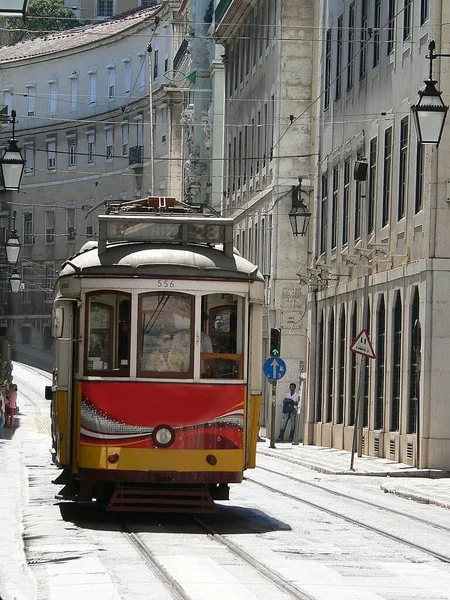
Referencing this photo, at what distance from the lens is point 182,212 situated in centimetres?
2123

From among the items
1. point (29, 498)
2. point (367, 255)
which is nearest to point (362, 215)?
point (367, 255)

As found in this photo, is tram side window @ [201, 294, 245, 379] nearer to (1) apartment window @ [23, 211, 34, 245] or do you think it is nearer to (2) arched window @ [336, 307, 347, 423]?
(2) arched window @ [336, 307, 347, 423]

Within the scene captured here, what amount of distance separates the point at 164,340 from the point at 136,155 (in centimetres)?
7718

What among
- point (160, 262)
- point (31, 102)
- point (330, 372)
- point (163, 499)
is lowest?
point (163, 499)

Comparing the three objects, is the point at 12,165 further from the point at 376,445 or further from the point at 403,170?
the point at 376,445

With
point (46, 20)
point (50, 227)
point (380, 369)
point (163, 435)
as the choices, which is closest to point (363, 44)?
point (380, 369)

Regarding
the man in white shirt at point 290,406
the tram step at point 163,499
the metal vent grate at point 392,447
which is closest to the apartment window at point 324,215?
the man in white shirt at point 290,406

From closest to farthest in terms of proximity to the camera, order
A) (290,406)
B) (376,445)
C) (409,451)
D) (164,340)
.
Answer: (164,340), (409,451), (376,445), (290,406)

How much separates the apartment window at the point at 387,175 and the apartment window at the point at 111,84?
5880 cm

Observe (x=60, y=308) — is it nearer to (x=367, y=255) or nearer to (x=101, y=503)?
(x=101, y=503)

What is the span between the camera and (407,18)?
3928cm

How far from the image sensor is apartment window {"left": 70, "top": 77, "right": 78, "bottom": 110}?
102625mm

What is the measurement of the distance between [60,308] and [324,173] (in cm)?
3205

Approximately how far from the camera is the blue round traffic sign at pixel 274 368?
44578 mm
